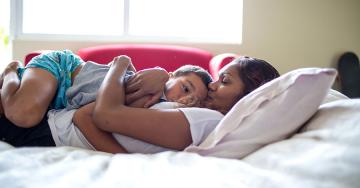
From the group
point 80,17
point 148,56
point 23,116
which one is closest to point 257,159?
point 23,116

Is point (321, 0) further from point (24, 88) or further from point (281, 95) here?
point (24, 88)

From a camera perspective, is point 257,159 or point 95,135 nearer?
point 257,159

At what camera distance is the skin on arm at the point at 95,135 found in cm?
95

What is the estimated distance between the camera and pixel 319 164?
54 centimetres

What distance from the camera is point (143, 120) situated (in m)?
0.90

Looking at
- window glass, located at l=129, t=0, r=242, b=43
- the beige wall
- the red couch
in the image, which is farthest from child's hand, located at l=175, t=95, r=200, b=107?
window glass, located at l=129, t=0, r=242, b=43

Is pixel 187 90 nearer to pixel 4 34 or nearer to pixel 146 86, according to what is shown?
pixel 146 86

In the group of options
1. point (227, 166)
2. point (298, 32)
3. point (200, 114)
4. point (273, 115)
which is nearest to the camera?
point (227, 166)

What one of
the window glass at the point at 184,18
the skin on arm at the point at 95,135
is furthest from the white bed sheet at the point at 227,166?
the window glass at the point at 184,18

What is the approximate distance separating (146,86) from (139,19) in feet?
5.97

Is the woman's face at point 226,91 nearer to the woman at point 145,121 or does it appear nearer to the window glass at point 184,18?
the woman at point 145,121

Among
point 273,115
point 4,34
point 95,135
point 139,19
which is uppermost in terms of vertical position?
point 139,19

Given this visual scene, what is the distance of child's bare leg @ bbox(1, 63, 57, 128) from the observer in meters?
0.97

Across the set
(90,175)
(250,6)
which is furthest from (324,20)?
(90,175)
